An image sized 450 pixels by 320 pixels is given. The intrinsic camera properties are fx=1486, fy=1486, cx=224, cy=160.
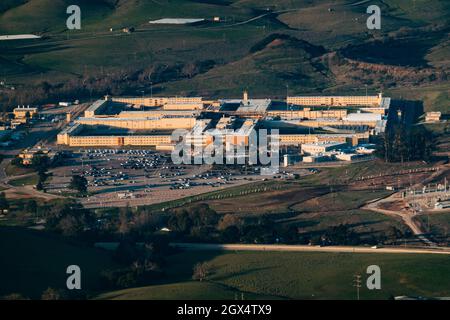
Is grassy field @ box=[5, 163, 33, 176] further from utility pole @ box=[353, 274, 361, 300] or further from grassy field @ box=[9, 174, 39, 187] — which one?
utility pole @ box=[353, 274, 361, 300]

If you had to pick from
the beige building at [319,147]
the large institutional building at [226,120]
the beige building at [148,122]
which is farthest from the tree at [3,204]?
the beige building at [148,122]

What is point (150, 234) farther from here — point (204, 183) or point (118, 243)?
point (204, 183)

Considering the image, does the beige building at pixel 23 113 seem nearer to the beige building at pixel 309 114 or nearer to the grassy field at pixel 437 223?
the beige building at pixel 309 114

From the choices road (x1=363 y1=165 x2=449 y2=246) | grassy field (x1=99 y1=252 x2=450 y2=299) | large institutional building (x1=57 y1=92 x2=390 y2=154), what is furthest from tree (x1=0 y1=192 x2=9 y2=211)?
large institutional building (x1=57 y1=92 x2=390 y2=154)

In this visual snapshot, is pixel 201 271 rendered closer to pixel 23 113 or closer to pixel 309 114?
pixel 309 114

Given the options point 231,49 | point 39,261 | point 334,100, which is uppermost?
point 231,49

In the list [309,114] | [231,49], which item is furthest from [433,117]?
[231,49]
